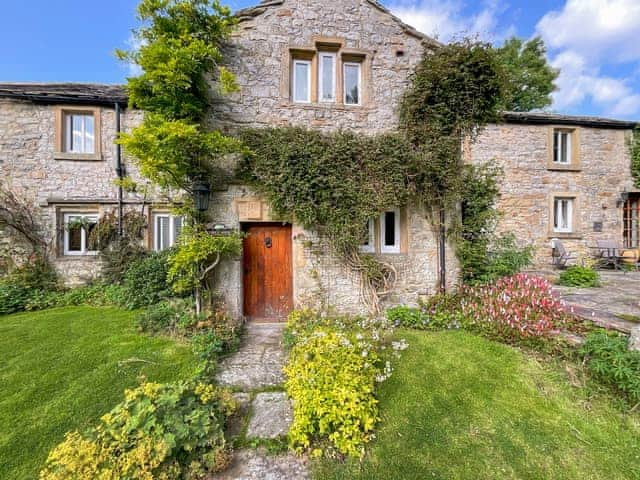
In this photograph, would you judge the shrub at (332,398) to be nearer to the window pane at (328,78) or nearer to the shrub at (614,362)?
the shrub at (614,362)

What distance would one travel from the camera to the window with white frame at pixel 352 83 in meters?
5.95

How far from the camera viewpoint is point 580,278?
6.98m

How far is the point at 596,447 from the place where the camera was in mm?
2529

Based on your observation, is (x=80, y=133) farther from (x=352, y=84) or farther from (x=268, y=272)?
(x=352, y=84)

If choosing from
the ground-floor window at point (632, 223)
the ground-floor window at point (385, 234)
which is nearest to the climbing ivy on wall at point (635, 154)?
the ground-floor window at point (632, 223)

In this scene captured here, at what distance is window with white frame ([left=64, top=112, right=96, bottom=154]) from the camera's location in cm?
786

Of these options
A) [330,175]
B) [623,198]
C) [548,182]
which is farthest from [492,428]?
[623,198]

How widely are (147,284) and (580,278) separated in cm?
1166

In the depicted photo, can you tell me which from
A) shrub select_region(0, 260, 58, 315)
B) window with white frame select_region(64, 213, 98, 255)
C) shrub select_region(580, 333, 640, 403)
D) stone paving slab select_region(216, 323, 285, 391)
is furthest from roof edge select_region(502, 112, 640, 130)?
shrub select_region(0, 260, 58, 315)

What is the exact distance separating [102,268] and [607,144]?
20179 mm

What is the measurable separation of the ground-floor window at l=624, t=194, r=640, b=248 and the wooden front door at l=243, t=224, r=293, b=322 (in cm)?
1534

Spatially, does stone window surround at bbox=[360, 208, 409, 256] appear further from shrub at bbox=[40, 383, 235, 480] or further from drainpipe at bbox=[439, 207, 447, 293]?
shrub at bbox=[40, 383, 235, 480]

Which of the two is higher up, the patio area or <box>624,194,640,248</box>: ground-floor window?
<box>624,194,640,248</box>: ground-floor window

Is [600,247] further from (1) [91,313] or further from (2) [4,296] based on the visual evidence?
(2) [4,296]
